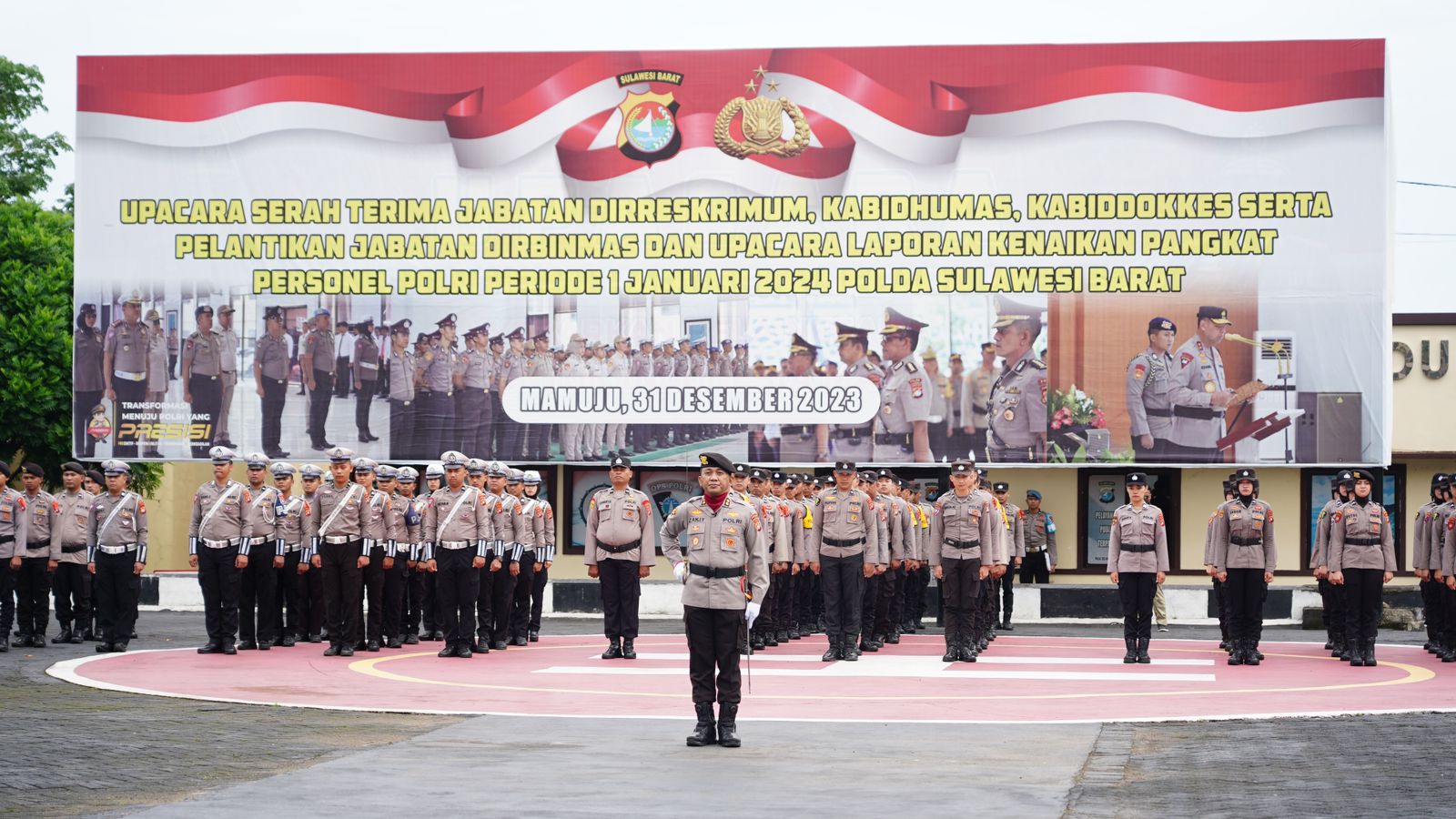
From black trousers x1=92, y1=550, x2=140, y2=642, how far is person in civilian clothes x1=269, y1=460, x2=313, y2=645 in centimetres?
92

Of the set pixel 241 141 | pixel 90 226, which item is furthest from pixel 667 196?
pixel 90 226

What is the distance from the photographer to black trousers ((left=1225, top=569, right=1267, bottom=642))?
1877 centimetres

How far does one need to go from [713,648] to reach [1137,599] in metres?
8.39

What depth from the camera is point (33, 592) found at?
20.1 metres

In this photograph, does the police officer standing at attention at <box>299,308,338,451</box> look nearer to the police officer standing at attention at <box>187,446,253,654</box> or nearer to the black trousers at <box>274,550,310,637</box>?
the black trousers at <box>274,550,310,637</box>

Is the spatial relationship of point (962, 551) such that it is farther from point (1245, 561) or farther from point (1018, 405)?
point (1018, 405)

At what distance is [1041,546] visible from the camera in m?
26.7

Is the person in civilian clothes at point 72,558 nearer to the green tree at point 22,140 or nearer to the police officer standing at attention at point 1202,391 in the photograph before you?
the police officer standing at attention at point 1202,391

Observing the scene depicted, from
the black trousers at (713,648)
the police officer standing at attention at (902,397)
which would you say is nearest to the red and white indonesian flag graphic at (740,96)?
the police officer standing at attention at (902,397)

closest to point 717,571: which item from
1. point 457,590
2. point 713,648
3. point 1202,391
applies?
point 713,648

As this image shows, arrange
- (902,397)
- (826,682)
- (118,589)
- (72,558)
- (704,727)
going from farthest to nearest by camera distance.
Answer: (902,397)
(72,558)
(118,589)
(826,682)
(704,727)

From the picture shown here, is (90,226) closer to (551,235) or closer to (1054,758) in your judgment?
(551,235)

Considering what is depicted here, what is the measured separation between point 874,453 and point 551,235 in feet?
17.0

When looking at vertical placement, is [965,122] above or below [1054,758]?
above
